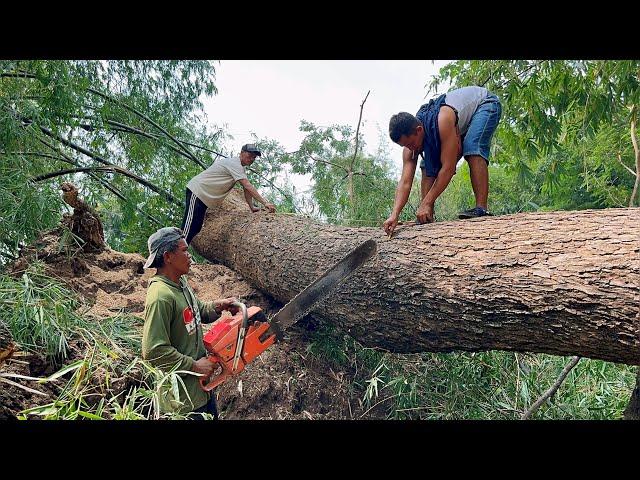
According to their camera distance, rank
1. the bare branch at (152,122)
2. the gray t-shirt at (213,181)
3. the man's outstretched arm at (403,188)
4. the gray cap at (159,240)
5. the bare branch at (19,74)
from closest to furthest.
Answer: the gray cap at (159,240), the man's outstretched arm at (403,188), the bare branch at (19,74), the gray t-shirt at (213,181), the bare branch at (152,122)

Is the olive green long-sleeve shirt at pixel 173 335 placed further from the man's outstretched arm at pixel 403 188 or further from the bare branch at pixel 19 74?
the bare branch at pixel 19 74

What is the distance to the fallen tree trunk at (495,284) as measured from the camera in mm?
1500

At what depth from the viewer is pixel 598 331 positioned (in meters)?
1.52

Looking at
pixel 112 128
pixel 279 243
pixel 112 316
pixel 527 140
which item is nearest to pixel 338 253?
pixel 279 243

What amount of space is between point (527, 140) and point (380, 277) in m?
2.28

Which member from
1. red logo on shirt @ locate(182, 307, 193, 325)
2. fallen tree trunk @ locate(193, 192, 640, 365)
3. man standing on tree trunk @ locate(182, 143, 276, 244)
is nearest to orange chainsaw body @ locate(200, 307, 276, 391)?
red logo on shirt @ locate(182, 307, 193, 325)

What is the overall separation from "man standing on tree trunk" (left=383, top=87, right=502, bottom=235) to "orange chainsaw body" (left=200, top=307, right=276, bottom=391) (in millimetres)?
849

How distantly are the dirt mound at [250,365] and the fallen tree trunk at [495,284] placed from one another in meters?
0.36

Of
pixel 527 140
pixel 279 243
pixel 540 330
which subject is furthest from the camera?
pixel 527 140

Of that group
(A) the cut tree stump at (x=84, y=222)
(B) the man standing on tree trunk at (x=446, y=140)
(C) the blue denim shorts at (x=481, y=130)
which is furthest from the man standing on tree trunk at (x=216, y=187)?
(C) the blue denim shorts at (x=481, y=130)

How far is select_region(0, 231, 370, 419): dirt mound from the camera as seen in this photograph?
253 cm

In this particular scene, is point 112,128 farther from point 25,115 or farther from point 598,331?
point 598,331

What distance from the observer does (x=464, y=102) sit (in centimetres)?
248

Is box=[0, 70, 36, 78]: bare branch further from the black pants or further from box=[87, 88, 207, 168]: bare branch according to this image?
the black pants
